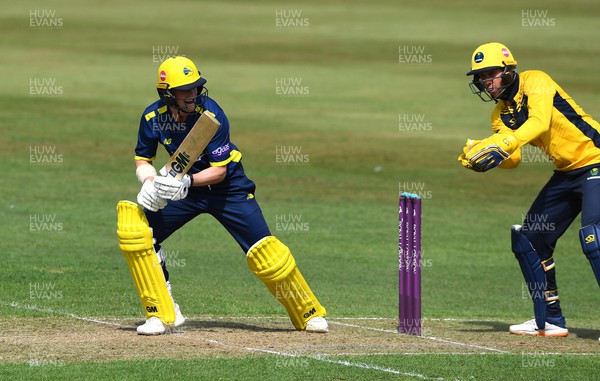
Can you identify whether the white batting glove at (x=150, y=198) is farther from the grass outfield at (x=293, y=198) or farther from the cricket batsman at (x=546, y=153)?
the cricket batsman at (x=546, y=153)

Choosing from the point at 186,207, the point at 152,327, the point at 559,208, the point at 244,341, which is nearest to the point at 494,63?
the point at 559,208

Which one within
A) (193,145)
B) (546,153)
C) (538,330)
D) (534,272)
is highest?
(193,145)

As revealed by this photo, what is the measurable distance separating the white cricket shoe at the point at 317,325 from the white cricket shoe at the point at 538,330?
2011 millimetres

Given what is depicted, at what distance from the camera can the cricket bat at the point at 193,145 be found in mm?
10680

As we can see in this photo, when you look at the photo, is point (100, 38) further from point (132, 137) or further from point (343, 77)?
point (132, 137)

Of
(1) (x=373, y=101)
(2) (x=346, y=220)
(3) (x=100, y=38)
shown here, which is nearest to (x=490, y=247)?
(2) (x=346, y=220)

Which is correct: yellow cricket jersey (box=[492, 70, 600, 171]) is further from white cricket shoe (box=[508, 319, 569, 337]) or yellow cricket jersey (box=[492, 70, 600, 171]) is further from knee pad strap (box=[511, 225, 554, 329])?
white cricket shoe (box=[508, 319, 569, 337])

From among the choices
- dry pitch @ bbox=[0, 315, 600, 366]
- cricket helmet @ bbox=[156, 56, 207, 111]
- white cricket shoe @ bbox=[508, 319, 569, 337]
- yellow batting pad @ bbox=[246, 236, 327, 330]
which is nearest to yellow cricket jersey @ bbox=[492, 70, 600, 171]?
white cricket shoe @ bbox=[508, 319, 569, 337]

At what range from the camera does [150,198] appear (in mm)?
10766

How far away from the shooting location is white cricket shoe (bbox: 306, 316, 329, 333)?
11352 millimetres

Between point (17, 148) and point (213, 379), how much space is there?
701 inches

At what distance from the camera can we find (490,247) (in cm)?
1911

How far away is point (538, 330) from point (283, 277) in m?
2.74

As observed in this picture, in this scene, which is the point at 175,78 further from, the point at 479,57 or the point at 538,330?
the point at 538,330
